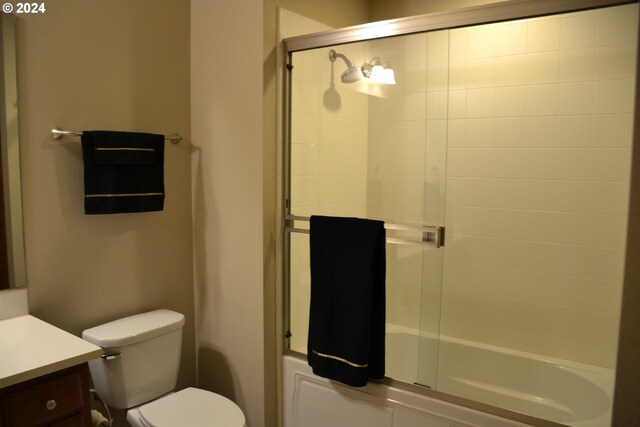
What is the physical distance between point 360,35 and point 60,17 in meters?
1.22

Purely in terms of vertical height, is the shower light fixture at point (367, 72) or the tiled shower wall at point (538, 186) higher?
the shower light fixture at point (367, 72)

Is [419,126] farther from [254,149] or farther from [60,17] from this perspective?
[60,17]

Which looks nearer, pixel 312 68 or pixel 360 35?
pixel 360 35

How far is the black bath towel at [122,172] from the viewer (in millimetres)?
1977

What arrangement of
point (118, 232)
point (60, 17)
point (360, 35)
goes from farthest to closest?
point (118, 232) → point (360, 35) → point (60, 17)

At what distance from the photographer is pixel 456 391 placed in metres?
2.27

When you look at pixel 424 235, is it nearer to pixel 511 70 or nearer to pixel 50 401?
pixel 511 70

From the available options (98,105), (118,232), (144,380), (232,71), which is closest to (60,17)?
(98,105)

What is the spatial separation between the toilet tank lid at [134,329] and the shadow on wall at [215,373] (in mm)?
372

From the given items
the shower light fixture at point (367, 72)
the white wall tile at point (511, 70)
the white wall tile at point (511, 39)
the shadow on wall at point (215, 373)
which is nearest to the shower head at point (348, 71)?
the shower light fixture at point (367, 72)

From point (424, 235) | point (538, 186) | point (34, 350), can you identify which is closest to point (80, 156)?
point (34, 350)

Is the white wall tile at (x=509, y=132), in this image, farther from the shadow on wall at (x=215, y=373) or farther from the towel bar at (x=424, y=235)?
the shadow on wall at (x=215, y=373)

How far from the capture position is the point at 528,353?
8.32 feet

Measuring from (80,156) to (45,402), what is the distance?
0.99 metres
